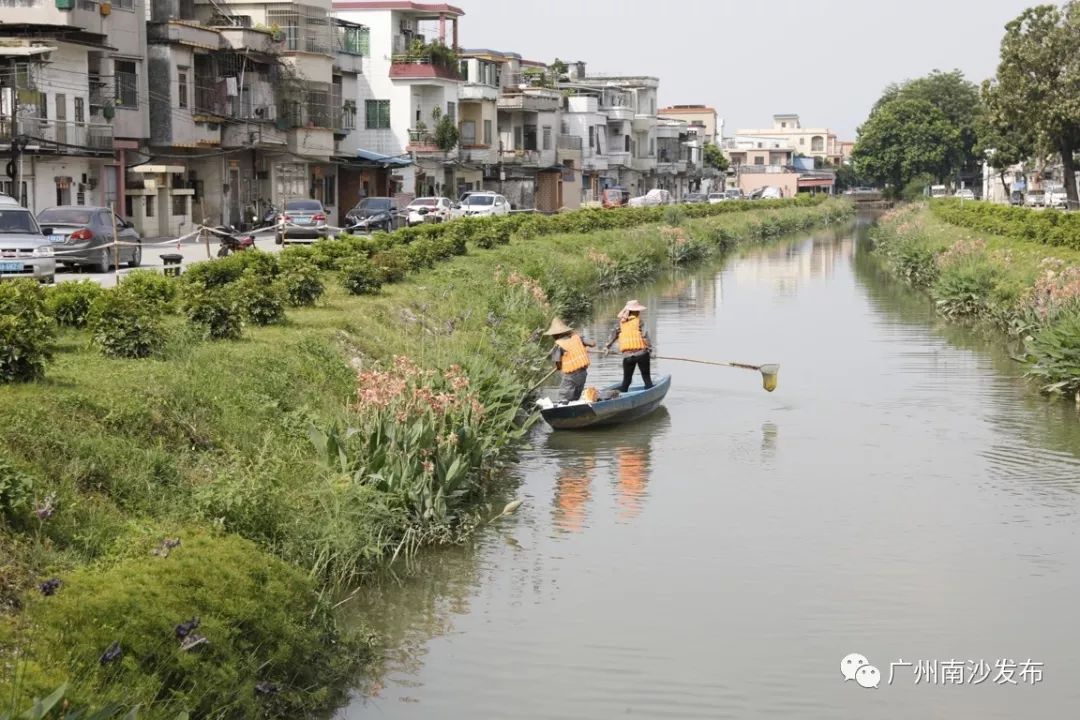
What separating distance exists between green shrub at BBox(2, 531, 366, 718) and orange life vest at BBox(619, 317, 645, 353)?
39.2 ft

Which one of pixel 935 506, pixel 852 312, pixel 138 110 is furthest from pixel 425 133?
pixel 935 506

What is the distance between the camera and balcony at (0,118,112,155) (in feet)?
145

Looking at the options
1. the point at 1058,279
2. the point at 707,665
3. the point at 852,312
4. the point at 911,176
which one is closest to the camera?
the point at 707,665

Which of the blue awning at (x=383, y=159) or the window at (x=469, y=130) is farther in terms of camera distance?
the window at (x=469, y=130)

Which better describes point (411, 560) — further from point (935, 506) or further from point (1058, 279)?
point (1058, 279)

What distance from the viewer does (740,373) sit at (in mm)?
27703

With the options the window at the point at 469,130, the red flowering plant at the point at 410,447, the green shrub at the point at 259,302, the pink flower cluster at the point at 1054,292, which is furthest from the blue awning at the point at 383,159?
the red flowering plant at the point at 410,447

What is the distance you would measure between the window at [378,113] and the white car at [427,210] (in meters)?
12.8

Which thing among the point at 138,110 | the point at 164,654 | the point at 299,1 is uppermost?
the point at 299,1

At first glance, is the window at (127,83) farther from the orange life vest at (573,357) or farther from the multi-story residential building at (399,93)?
the orange life vest at (573,357)

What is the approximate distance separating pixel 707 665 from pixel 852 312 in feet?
97.6

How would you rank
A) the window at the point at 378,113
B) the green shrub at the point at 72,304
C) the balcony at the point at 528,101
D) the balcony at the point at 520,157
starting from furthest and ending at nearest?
the balcony at the point at 528,101 → the balcony at the point at 520,157 → the window at the point at 378,113 → the green shrub at the point at 72,304

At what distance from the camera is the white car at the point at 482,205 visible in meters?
66.1

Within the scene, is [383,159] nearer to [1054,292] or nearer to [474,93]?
[474,93]
